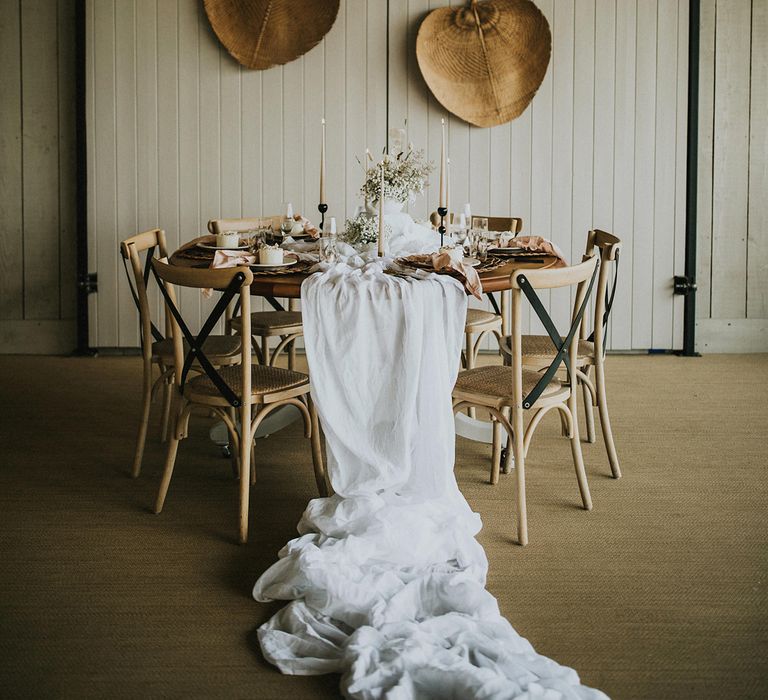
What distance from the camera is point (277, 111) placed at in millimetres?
5629

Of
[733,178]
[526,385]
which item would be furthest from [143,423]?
[733,178]

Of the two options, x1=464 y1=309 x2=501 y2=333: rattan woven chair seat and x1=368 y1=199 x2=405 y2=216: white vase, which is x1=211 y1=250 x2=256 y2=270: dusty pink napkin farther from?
x1=464 y1=309 x2=501 y2=333: rattan woven chair seat

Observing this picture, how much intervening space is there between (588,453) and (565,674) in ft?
6.18

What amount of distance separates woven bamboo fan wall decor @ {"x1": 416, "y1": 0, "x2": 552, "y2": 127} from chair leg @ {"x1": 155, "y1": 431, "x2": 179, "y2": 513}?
10.4 ft

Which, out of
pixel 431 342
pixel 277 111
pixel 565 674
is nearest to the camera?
pixel 565 674

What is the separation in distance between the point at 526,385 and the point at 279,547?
971mm

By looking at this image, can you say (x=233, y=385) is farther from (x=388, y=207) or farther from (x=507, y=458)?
(x=507, y=458)

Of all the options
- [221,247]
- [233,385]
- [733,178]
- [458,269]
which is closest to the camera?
[458,269]

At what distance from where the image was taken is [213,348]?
3.76 m

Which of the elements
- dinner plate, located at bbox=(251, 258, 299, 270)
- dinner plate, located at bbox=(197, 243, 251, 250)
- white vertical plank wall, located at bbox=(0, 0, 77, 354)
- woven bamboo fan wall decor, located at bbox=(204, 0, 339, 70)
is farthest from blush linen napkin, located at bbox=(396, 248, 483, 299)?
white vertical plank wall, located at bbox=(0, 0, 77, 354)

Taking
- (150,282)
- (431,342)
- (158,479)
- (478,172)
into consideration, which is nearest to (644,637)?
(431,342)

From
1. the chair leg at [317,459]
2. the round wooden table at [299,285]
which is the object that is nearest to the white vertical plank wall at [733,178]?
the round wooden table at [299,285]

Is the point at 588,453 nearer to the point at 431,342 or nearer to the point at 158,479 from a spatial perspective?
the point at 431,342

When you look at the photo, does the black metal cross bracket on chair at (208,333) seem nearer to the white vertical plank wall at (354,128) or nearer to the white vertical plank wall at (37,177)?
the white vertical plank wall at (354,128)
